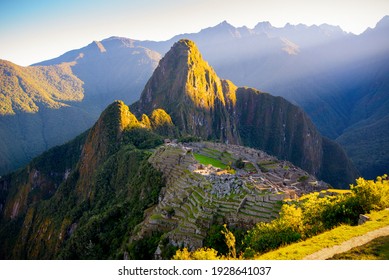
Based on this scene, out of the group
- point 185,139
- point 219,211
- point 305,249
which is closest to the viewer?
point 305,249

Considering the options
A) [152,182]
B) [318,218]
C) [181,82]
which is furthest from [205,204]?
[181,82]

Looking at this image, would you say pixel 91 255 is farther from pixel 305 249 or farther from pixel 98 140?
pixel 98 140

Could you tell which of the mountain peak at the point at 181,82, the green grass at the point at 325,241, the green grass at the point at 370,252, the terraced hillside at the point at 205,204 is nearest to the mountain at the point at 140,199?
the terraced hillside at the point at 205,204

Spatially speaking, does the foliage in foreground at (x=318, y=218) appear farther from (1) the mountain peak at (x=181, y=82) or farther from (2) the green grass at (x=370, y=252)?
(1) the mountain peak at (x=181, y=82)

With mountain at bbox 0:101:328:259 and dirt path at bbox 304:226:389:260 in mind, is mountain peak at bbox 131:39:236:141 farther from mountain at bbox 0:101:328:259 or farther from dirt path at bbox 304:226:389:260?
dirt path at bbox 304:226:389:260

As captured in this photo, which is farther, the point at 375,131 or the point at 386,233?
the point at 375,131

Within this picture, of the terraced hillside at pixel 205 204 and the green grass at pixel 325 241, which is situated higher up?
the green grass at pixel 325 241

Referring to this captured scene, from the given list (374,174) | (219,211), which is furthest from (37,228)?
(374,174)
